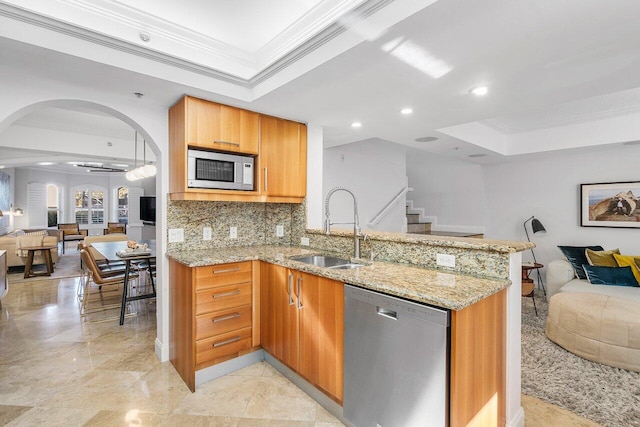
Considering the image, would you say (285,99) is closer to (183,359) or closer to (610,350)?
(183,359)

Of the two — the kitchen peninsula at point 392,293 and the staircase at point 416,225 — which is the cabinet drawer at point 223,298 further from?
the staircase at point 416,225

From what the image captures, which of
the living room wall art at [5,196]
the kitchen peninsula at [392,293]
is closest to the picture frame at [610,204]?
the kitchen peninsula at [392,293]

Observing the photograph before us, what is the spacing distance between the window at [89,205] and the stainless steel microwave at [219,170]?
11.0 meters

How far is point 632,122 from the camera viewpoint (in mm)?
3814

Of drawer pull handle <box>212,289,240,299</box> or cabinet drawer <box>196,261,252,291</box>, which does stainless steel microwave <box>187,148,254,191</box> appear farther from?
drawer pull handle <box>212,289,240,299</box>

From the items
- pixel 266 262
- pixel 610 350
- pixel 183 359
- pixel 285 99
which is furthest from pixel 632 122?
pixel 183 359

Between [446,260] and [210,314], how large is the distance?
1702 millimetres

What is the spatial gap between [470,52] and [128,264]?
3.89 meters

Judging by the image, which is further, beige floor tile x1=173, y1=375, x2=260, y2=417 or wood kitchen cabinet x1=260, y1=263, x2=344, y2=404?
beige floor tile x1=173, y1=375, x2=260, y2=417

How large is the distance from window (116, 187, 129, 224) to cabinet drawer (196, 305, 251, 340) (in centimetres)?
1095

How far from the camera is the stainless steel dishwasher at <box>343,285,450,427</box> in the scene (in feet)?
4.51

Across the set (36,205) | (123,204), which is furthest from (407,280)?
(123,204)

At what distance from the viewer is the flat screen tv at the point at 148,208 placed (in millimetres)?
8697

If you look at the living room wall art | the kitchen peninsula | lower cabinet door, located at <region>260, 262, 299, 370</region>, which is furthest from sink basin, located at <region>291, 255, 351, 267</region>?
the living room wall art
